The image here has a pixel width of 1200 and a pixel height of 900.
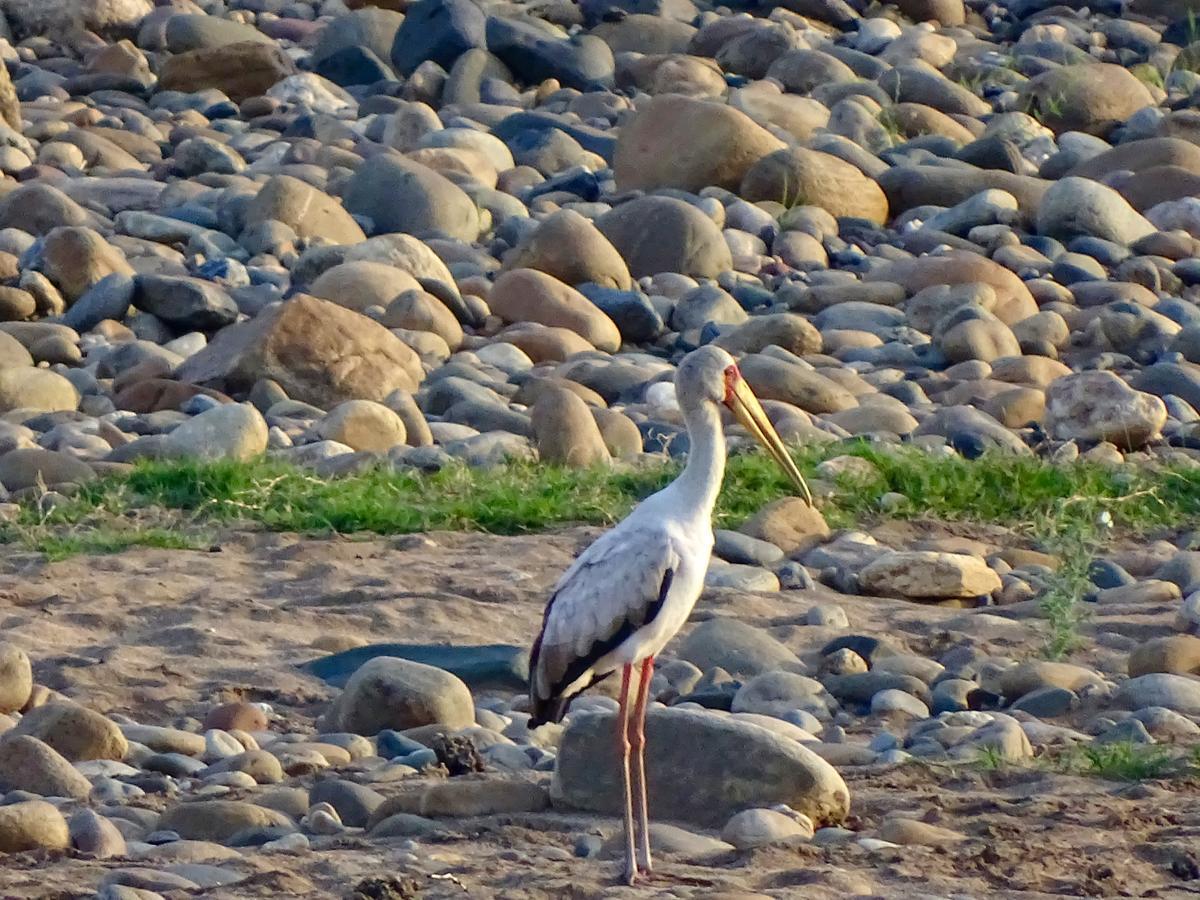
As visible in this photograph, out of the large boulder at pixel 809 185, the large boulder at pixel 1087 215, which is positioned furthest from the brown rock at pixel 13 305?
the large boulder at pixel 1087 215

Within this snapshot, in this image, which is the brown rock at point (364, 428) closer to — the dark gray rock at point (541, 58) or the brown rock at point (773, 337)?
the brown rock at point (773, 337)

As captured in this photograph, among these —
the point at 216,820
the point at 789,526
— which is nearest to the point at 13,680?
the point at 216,820

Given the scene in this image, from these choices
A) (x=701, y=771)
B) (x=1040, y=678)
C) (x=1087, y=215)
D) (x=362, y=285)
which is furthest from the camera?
(x=1087, y=215)

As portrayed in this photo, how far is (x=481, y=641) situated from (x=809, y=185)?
24.8 ft

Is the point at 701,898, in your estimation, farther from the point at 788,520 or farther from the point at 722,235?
the point at 722,235

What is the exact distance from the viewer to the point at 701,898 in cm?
447

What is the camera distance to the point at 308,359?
10.2 meters

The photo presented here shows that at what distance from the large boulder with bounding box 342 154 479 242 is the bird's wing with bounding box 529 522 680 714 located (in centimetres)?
811

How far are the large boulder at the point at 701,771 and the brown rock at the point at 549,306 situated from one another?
20.0 ft

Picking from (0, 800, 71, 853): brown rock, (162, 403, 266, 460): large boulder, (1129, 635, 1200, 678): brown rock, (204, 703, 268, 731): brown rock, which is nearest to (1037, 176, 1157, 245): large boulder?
(162, 403, 266, 460): large boulder

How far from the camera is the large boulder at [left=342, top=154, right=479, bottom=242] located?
523 inches

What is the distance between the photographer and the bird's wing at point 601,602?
5152 mm

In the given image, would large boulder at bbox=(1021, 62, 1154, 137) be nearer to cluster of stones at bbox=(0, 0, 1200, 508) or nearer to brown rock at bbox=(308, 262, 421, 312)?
cluster of stones at bbox=(0, 0, 1200, 508)

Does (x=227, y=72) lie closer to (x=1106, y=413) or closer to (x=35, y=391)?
(x=35, y=391)
